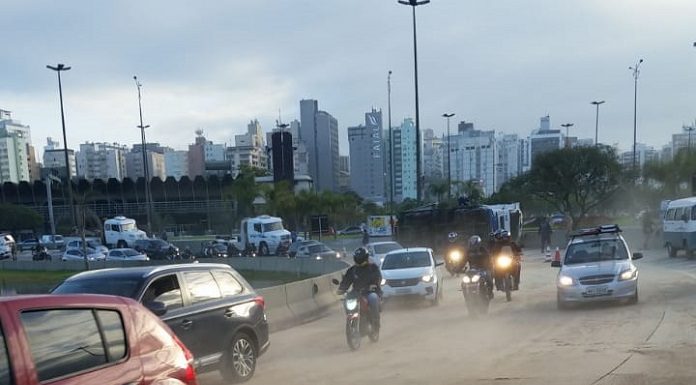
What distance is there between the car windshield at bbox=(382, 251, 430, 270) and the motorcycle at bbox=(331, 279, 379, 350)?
19.8ft

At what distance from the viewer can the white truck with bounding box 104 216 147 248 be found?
52844mm

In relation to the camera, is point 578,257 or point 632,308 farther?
point 578,257

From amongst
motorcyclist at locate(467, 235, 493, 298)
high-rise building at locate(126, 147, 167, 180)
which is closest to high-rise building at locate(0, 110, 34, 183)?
high-rise building at locate(126, 147, 167, 180)

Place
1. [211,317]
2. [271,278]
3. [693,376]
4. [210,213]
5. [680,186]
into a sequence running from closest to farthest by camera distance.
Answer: [693,376] → [211,317] → [271,278] → [680,186] → [210,213]

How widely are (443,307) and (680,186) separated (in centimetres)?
4634

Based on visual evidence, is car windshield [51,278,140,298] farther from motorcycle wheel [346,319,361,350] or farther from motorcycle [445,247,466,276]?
motorcycle [445,247,466,276]

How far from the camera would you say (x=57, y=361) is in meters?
3.55

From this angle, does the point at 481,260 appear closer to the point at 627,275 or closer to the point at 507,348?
the point at 627,275

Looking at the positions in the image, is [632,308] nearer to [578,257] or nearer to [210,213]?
[578,257]

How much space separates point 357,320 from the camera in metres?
10.3

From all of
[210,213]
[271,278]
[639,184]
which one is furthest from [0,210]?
[639,184]

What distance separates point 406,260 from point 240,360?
371 inches

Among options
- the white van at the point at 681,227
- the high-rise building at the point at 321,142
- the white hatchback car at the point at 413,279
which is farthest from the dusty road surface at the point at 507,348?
the high-rise building at the point at 321,142

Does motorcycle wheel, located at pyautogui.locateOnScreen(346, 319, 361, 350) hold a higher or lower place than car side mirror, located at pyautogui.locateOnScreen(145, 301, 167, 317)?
lower
